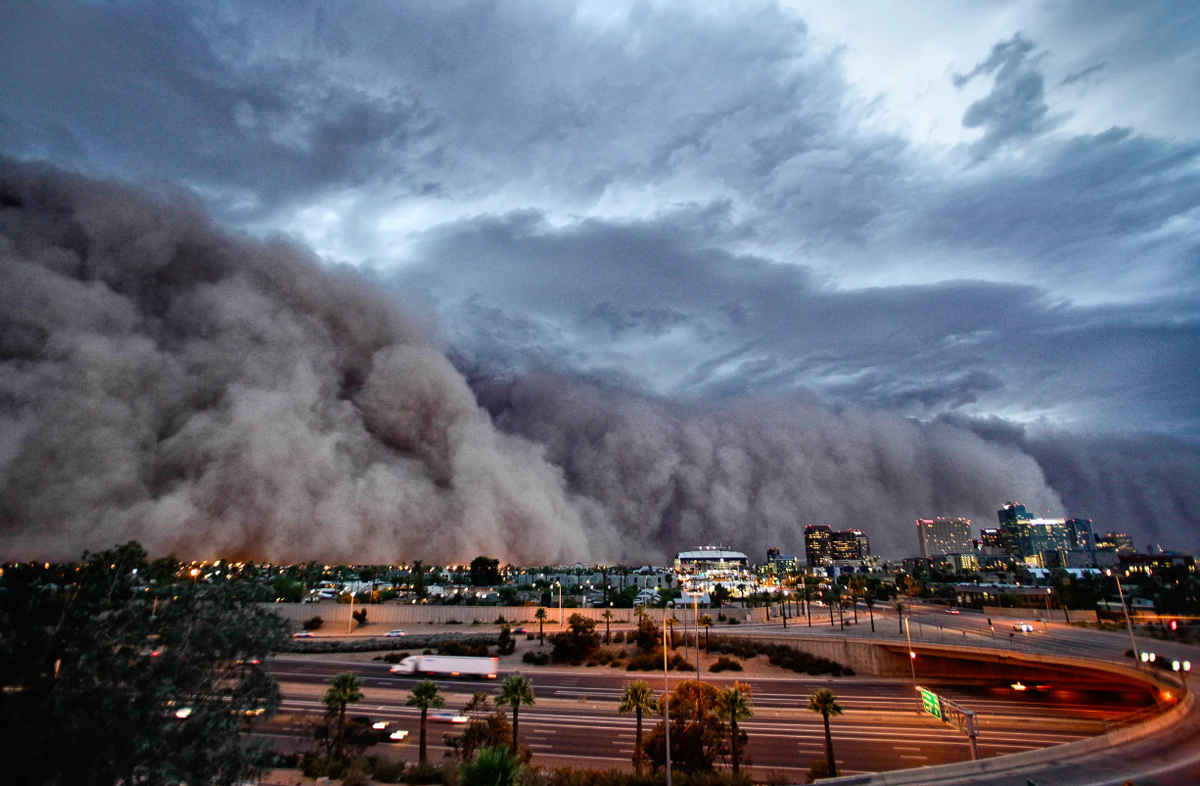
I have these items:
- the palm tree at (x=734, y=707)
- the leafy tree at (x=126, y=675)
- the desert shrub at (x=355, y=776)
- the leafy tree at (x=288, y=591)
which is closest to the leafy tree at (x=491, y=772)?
the leafy tree at (x=126, y=675)

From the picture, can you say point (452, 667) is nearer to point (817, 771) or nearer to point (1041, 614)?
point (817, 771)

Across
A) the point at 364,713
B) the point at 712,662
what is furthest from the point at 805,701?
the point at 364,713

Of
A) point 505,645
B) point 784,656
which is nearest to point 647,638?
point 784,656

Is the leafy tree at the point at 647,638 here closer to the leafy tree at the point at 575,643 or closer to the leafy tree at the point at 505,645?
the leafy tree at the point at 575,643

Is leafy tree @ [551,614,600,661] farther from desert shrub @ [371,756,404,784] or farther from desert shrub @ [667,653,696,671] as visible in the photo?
desert shrub @ [371,756,404,784]

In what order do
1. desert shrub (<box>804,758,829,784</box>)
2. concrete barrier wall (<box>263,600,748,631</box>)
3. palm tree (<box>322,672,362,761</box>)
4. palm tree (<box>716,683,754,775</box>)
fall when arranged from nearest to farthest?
desert shrub (<box>804,758,829,784</box>), palm tree (<box>716,683,754,775</box>), palm tree (<box>322,672,362,761</box>), concrete barrier wall (<box>263,600,748,631</box>)

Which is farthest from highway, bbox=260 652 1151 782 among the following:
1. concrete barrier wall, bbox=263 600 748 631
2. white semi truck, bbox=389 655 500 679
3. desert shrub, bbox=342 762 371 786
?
concrete barrier wall, bbox=263 600 748 631
